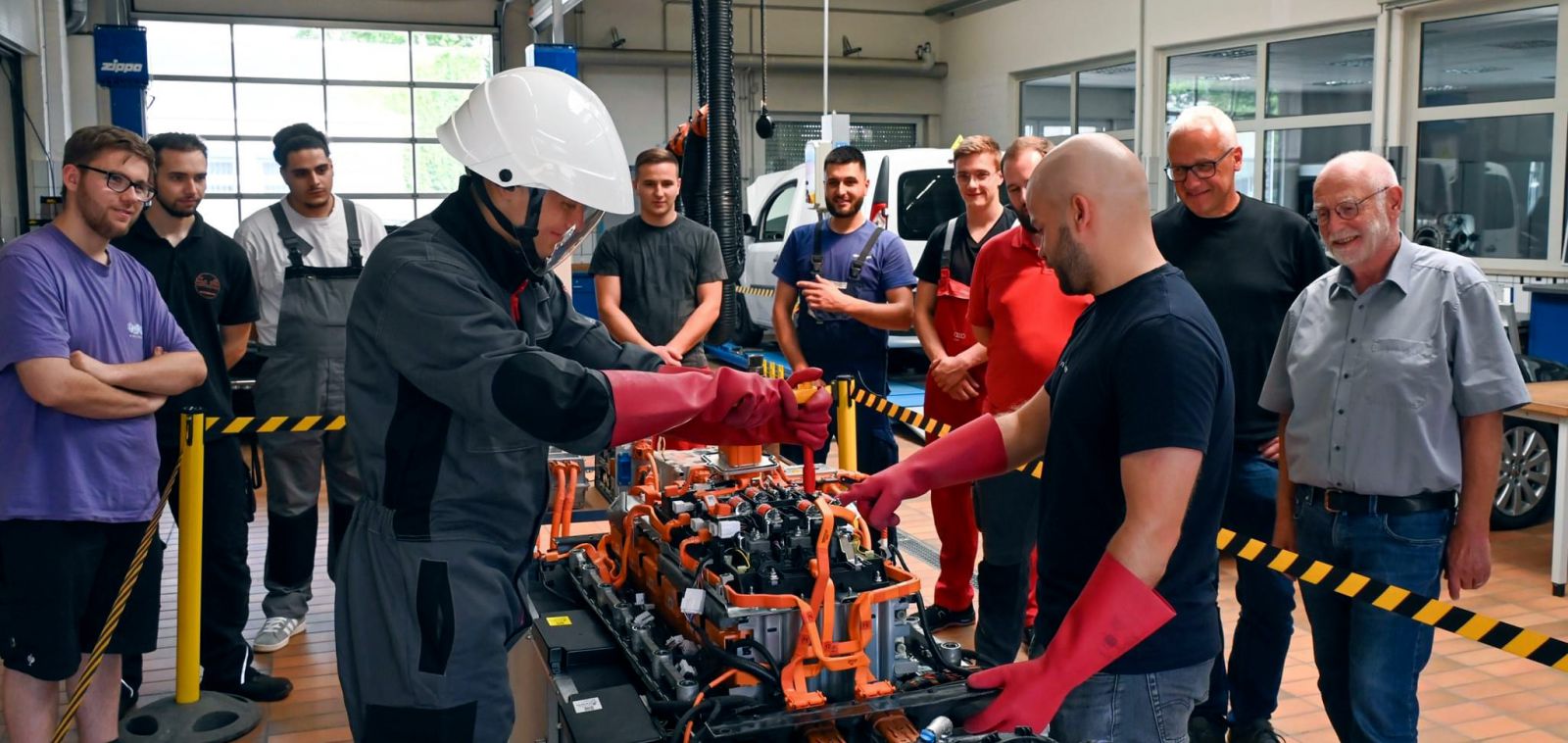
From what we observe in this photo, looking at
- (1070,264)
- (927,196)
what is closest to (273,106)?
(927,196)

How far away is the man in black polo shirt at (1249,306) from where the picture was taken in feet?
11.3

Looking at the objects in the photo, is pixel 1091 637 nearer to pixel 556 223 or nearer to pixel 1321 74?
pixel 556 223

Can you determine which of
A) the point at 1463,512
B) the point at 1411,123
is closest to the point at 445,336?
the point at 1463,512

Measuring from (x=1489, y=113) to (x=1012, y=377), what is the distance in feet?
27.7

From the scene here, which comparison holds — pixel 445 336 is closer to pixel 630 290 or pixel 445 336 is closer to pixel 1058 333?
pixel 1058 333

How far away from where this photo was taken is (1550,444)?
20.0ft

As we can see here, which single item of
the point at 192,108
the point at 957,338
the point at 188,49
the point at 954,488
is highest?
the point at 188,49

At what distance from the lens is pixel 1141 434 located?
186 centimetres

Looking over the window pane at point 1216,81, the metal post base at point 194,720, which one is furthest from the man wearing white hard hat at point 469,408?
the window pane at point 1216,81

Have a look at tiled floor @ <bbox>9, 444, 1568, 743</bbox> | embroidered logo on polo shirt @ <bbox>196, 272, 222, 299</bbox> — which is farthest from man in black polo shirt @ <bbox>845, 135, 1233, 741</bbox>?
embroidered logo on polo shirt @ <bbox>196, 272, 222, 299</bbox>

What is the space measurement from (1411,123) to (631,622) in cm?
1020

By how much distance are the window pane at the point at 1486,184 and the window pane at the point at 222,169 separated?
1395 centimetres

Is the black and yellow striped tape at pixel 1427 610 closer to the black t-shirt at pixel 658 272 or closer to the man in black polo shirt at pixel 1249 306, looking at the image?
the man in black polo shirt at pixel 1249 306

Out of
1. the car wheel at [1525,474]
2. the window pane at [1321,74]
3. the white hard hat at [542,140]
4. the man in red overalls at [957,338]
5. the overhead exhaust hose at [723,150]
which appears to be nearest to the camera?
the white hard hat at [542,140]
